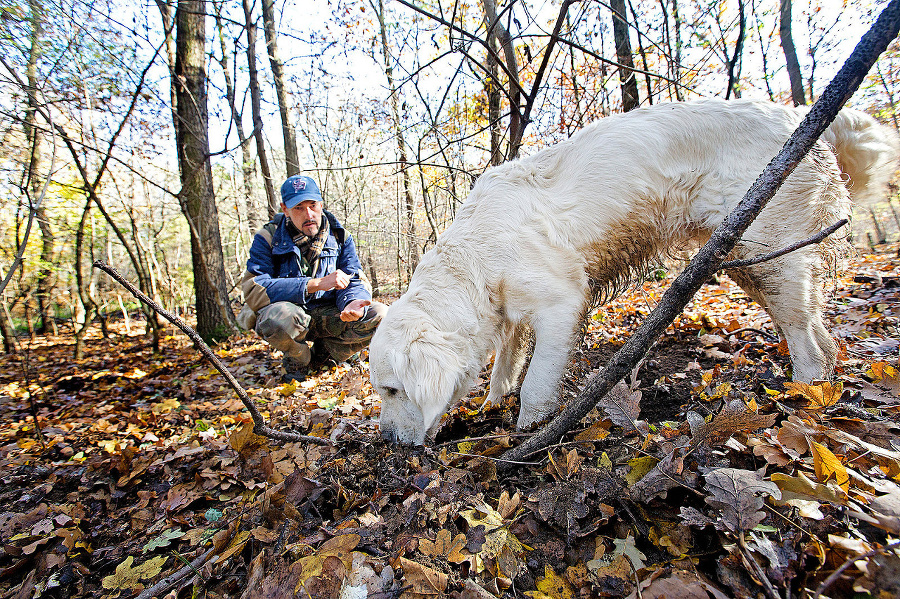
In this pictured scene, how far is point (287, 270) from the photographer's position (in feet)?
15.9

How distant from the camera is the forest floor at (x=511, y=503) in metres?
1.09

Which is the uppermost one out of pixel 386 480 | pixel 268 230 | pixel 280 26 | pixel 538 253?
pixel 280 26

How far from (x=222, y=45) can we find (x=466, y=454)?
7773 millimetres

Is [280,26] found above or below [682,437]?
above

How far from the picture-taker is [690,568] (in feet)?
3.59

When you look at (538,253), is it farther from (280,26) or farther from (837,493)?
(280,26)

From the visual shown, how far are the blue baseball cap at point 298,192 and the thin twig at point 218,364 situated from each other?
267 cm

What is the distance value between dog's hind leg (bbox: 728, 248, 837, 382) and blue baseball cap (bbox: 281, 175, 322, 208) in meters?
4.28

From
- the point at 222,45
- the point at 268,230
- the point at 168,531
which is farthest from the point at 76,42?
the point at 168,531

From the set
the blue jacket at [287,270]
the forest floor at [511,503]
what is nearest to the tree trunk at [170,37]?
the blue jacket at [287,270]

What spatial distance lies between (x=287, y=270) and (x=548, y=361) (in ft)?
11.9

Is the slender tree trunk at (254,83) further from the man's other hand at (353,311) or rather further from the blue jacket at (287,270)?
the man's other hand at (353,311)

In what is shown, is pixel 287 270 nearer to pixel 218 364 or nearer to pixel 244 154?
pixel 218 364

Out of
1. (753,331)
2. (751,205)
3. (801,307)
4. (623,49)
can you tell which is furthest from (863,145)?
(623,49)
